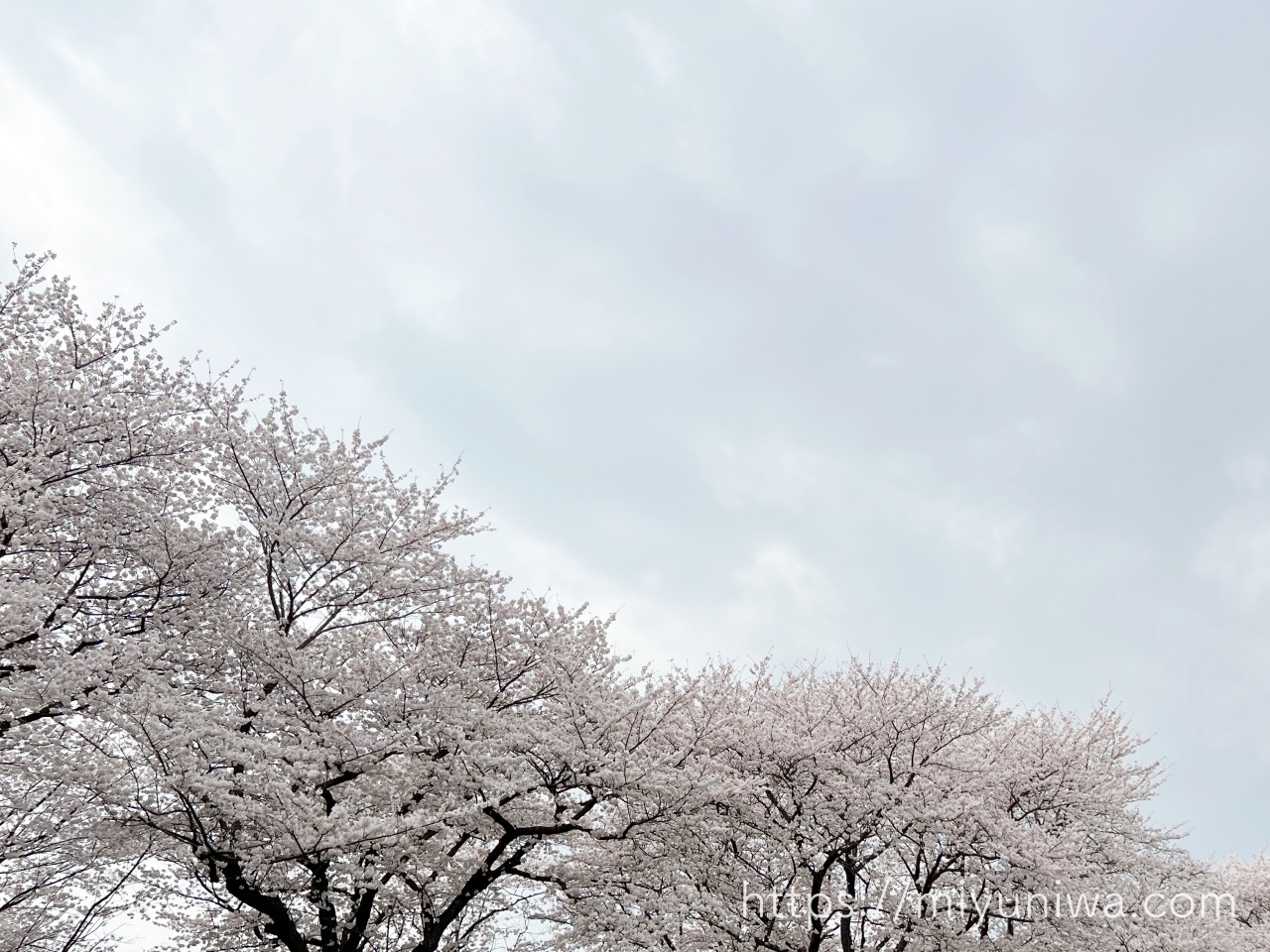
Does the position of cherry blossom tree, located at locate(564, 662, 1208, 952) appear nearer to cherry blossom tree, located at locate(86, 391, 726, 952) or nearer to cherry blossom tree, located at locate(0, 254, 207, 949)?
cherry blossom tree, located at locate(86, 391, 726, 952)

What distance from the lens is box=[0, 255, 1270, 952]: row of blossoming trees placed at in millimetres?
10219

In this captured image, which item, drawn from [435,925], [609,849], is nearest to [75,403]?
[435,925]

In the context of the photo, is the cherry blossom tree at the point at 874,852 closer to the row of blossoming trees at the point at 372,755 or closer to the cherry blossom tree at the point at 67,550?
the row of blossoming trees at the point at 372,755

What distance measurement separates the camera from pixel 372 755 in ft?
36.9

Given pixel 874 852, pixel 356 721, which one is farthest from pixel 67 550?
pixel 874 852

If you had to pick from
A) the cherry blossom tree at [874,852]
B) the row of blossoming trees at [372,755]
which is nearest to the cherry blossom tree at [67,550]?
the row of blossoming trees at [372,755]

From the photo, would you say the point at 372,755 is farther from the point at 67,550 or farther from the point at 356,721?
the point at 67,550

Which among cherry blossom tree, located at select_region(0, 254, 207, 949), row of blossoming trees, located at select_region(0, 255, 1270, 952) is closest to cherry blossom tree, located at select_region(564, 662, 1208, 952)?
row of blossoming trees, located at select_region(0, 255, 1270, 952)

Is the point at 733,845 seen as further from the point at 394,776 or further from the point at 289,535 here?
the point at 289,535

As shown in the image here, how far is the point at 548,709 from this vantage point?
12.7 metres

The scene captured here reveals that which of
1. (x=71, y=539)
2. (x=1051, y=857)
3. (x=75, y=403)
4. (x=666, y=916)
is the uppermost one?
(x=75, y=403)

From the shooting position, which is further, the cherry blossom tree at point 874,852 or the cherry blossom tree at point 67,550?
the cherry blossom tree at point 874,852

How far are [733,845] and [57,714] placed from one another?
34.4 feet

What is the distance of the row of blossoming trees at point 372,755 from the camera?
10.2 meters
